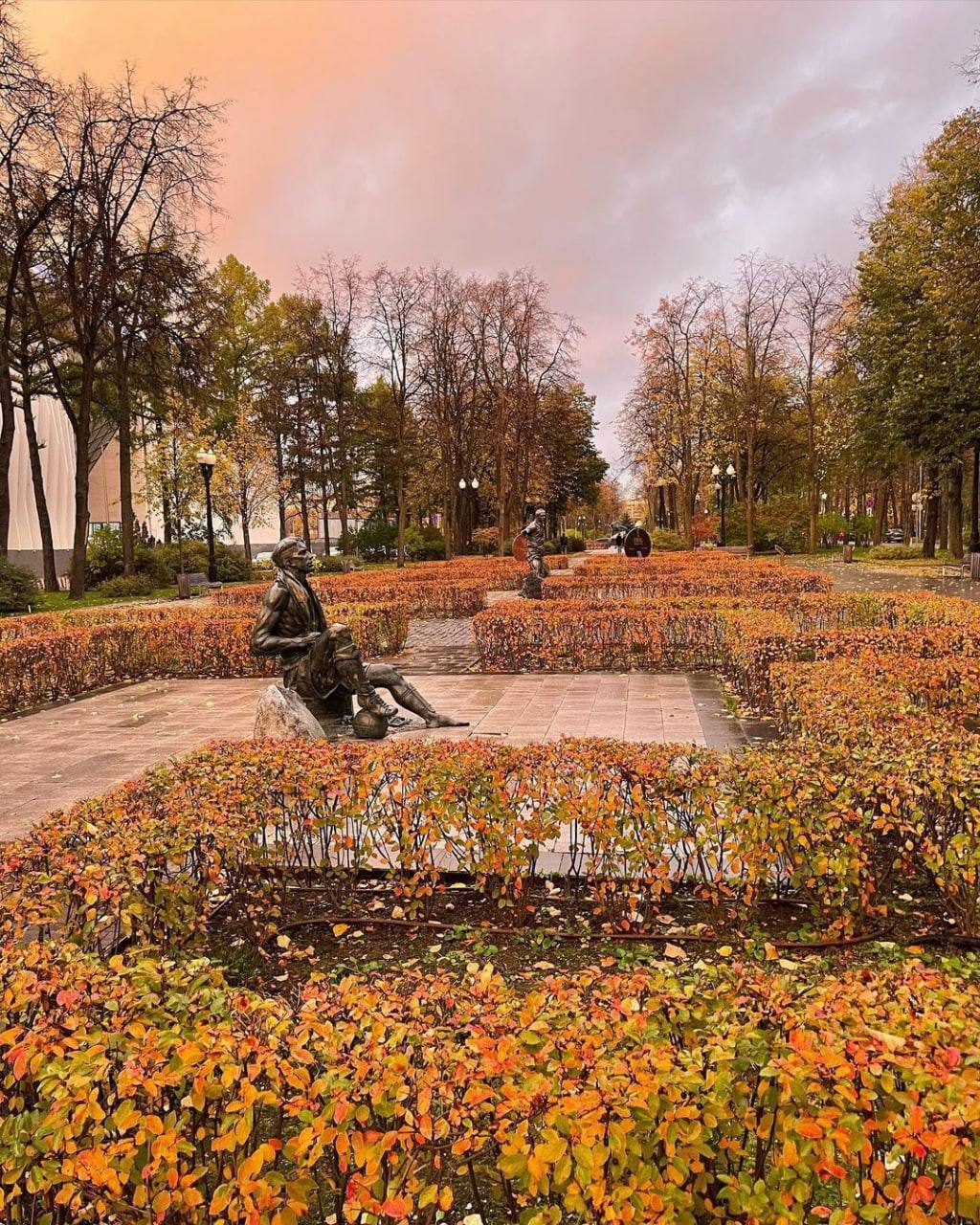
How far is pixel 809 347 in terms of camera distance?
42.8 metres

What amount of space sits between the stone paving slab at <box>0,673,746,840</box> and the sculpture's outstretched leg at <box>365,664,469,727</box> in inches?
6.5

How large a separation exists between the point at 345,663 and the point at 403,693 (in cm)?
80

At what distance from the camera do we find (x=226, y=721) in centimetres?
945

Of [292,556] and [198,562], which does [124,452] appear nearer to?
[198,562]

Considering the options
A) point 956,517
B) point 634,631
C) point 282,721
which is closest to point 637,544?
point 956,517

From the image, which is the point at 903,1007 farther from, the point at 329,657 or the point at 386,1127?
the point at 329,657

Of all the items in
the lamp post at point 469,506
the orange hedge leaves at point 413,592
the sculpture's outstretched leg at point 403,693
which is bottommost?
the sculpture's outstretched leg at point 403,693

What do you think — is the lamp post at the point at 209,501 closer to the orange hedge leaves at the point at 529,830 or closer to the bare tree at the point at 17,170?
the bare tree at the point at 17,170

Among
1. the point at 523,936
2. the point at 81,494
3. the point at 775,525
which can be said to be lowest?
the point at 523,936

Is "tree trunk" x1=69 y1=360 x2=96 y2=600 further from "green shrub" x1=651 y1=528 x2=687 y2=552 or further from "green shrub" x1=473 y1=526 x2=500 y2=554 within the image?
"green shrub" x1=651 y1=528 x2=687 y2=552

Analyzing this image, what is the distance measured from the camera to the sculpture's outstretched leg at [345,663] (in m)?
7.57

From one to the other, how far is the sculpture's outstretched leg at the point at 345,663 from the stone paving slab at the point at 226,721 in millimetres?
680

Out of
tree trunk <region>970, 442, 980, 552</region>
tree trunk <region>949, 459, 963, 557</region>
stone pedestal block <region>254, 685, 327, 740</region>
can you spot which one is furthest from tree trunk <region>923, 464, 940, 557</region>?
stone pedestal block <region>254, 685, 327, 740</region>

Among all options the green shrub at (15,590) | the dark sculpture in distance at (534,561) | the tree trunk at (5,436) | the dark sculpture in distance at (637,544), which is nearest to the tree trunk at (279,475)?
the tree trunk at (5,436)
